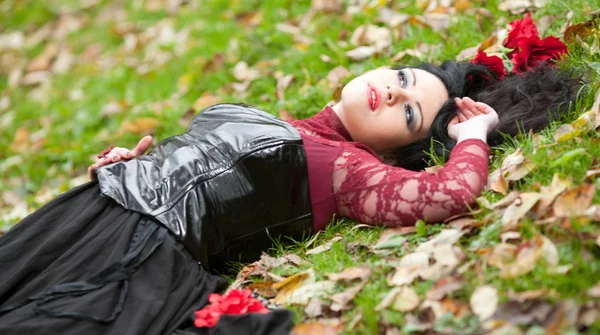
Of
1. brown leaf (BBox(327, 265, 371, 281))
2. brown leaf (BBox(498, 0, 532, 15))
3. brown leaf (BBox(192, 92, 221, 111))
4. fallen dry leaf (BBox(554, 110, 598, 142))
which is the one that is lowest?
brown leaf (BBox(327, 265, 371, 281))

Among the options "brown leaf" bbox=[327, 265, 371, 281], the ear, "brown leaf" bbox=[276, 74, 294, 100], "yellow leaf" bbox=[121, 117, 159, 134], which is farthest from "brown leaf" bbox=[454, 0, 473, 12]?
"brown leaf" bbox=[327, 265, 371, 281]

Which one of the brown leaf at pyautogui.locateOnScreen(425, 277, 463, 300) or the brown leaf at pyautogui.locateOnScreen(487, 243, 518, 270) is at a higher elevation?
the brown leaf at pyautogui.locateOnScreen(487, 243, 518, 270)

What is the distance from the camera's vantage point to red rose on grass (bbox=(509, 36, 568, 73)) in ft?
11.1

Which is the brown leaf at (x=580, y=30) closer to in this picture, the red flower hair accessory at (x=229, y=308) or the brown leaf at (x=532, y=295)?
the brown leaf at (x=532, y=295)

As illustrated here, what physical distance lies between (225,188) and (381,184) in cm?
68

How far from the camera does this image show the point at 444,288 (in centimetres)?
223

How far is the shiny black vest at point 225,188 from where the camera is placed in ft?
8.90

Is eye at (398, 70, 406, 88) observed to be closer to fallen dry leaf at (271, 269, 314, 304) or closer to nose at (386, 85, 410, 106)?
nose at (386, 85, 410, 106)

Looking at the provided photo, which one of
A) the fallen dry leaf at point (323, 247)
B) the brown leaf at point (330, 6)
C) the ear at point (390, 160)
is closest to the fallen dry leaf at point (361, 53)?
the brown leaf at point (330, 6)

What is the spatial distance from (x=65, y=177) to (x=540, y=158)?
370cm

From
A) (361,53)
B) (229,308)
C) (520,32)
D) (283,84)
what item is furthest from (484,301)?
(283,84)

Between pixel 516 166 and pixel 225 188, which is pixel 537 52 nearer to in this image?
pixel 516 166

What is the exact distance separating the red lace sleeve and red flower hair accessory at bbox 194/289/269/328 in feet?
2.16

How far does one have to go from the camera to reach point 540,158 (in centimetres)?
266
